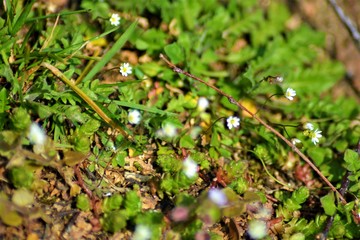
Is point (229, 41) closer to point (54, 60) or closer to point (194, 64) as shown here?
point (194, 64)

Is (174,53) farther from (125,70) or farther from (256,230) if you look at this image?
(256,230)

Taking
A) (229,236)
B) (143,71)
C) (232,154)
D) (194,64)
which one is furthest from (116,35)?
(229,236)

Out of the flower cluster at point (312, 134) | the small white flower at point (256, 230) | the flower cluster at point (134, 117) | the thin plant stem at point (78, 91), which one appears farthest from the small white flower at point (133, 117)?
the flower cluster at point (312, 134)

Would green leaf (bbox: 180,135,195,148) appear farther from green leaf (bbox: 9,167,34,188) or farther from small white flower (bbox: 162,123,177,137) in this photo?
green leaf (bbox: 9,167,34,188)

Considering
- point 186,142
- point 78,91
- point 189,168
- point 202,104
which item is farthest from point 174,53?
point 189,168

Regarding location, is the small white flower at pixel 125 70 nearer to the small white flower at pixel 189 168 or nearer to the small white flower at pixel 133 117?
the small white flower at pixel 133 117

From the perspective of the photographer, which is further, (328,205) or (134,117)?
(134,117)
